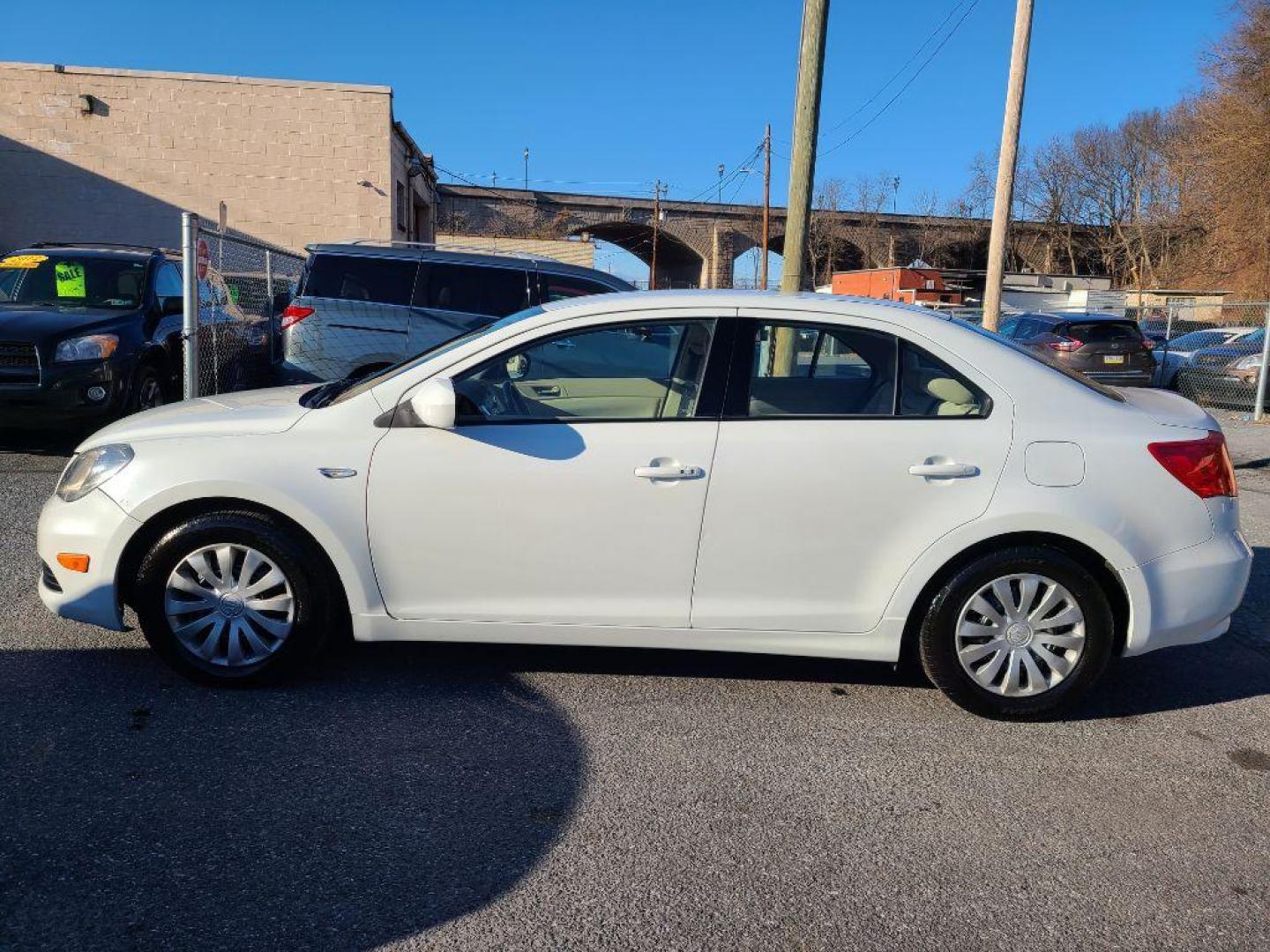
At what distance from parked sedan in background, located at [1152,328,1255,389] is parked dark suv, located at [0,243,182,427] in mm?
15477

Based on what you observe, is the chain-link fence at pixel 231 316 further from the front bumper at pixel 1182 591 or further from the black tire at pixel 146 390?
the front bumper at pixel 1182 591

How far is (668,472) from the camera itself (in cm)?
378

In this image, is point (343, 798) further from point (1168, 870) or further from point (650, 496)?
point (1168, 870)

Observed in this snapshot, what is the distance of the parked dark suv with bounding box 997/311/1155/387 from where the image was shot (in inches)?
630

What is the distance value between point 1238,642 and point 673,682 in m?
2.96

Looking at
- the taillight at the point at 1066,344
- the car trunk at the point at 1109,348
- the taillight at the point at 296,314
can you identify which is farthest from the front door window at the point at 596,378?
the taillight at the point at 1066,344

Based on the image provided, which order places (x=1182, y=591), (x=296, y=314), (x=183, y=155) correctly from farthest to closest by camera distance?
(x=183, y=155) → (x=296, y=314) → (x=1182, y=591)

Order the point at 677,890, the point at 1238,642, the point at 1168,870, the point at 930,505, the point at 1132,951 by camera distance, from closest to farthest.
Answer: the point at 1132,951, the point at 677,890, the point at 1168,870, the point at 930,505, the point at 1238,642

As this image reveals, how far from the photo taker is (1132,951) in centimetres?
259

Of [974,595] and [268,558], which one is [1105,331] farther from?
[268,558]

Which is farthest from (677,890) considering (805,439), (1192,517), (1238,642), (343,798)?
(1238,642)

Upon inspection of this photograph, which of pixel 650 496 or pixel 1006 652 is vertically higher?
pixel 650 496

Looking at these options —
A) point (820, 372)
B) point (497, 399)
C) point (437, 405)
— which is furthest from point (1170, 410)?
point (437, 405)

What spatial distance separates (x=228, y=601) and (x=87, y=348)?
5.22 meters
